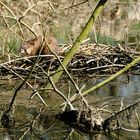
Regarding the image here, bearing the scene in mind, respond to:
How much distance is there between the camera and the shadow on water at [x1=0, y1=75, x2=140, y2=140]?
4246mm

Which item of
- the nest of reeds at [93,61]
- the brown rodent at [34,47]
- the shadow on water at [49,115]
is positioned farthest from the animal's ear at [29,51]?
the shadow on water at [49,115]

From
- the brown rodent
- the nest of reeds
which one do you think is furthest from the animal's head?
the nest of reeds

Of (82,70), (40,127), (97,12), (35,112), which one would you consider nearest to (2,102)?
(35,112)

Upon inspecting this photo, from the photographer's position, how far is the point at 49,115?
4.81 m

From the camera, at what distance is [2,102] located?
526 cm

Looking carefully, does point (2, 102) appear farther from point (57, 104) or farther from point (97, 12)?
point (97, 12)

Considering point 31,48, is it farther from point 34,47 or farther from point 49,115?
point 49,115

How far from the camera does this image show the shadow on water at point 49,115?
13.9 feet

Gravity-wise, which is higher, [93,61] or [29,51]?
[29,51]

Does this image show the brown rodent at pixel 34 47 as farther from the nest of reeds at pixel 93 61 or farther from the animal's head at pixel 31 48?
the nest of reeds at pixel 93 61

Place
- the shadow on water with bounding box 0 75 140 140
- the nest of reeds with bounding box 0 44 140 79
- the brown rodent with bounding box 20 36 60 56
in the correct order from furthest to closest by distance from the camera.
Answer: the brown rodent with bounding box 20 36 60 56
the nest of reeds with bounding box 0 44 140 79
the shadow on water with bounding box 0 75 140 140

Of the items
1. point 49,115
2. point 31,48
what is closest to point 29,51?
point 31,48

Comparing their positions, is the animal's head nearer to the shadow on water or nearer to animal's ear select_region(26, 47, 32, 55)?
animal's ear select_region(26, 47, 32, 55)

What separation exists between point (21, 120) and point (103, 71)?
7.63ft
